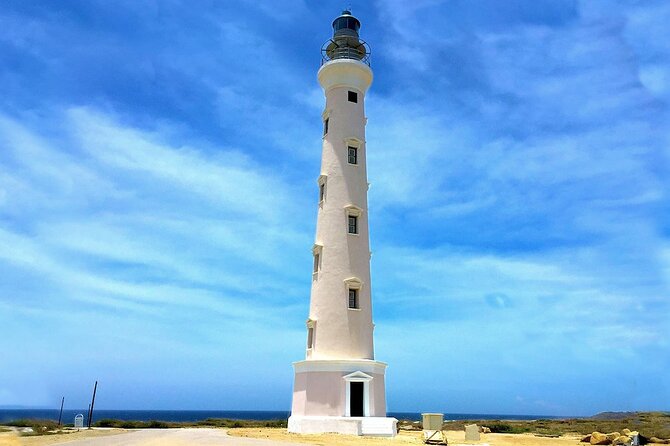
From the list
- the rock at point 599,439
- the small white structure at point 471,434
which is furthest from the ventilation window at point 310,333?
the rock at point 599,439

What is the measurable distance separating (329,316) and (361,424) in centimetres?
503

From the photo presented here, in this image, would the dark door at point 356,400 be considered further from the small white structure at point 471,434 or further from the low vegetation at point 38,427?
the low vegetation at point 38,427

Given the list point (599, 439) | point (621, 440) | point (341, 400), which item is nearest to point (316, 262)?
point (341, 400)

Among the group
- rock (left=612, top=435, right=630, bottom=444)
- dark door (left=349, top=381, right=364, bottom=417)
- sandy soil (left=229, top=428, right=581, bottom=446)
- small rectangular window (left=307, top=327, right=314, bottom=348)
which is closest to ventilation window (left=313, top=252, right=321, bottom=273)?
small rectangular window (left=307, top=327, right=314, bottom=348)

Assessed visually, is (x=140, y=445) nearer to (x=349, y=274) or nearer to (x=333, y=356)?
(x=333, y=356)

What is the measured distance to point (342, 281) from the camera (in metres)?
28.3

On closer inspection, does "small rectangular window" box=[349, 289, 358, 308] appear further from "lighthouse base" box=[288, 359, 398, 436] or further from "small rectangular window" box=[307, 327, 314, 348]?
"lighthouse base" box=[288, 359, 398, 436]

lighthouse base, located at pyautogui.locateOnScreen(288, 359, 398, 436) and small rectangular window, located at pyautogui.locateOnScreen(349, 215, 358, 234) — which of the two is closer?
lighthouse base, located at pyautogui.locateOnScreen(288, 359, 398, 436)

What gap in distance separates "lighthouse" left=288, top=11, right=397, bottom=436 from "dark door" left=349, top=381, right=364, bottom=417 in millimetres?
43

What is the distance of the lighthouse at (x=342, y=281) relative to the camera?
86.7ft

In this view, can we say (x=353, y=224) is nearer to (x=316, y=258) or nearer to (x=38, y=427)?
(x=316, y=258)

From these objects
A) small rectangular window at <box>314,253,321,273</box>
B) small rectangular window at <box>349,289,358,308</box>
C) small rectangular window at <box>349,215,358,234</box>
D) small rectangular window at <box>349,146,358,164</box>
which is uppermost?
small rectangular window at <box>349,146,358,164</box>

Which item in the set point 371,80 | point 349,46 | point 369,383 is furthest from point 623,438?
point 349,46

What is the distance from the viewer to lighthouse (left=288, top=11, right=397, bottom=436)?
2644 cm
